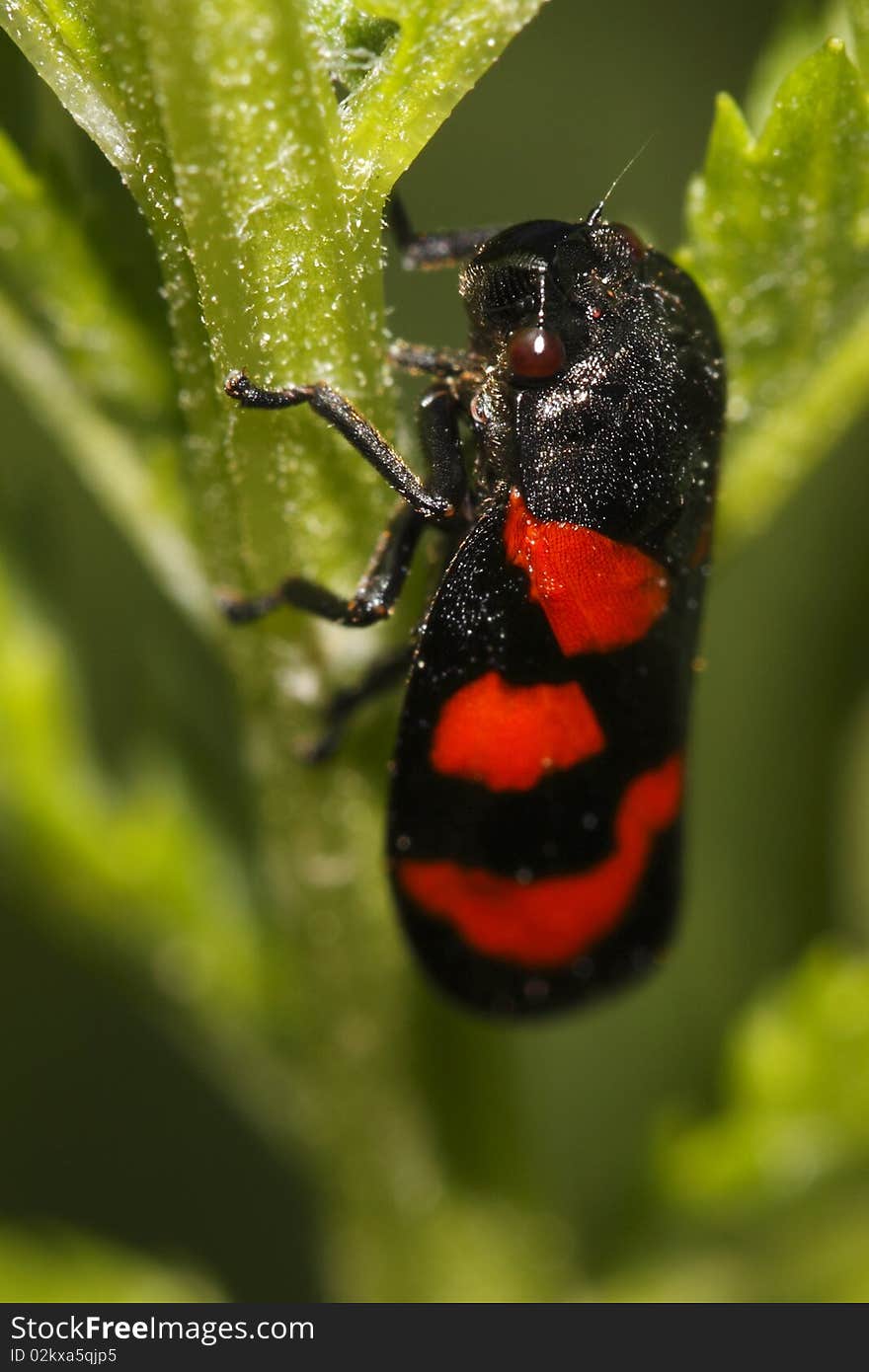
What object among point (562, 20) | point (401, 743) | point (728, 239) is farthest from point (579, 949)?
point (562, 20)

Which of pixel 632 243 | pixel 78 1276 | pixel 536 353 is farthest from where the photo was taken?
pixel 78 1276

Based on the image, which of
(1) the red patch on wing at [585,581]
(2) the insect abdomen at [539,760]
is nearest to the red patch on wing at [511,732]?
(2) the insect abdomen at [539,760]

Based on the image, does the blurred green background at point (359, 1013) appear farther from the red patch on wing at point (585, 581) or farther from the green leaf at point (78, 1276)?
the red patch on wing at point (585, 581)

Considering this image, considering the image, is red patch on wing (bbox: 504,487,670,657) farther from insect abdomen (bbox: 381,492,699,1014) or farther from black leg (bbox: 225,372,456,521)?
black leg (bbox: 225,372,456,521)

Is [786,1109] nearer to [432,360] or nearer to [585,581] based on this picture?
[585,581]

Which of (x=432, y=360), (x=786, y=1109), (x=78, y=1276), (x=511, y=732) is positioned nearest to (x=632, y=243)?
(x=432, y=360)

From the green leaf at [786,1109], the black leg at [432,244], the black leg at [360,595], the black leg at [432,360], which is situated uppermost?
the black leg at [432,244]

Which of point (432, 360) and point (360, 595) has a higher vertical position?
point (432, 360)
